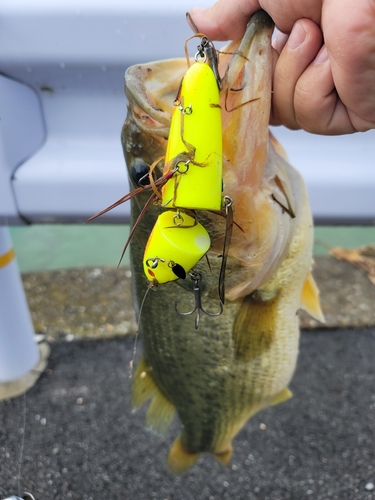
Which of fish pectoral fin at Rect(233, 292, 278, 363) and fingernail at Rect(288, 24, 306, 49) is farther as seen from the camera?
fish pectoral fin at Rect(233, 292, 278, 363)

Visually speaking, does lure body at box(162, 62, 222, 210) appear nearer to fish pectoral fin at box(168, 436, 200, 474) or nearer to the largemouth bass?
the largemouth bass

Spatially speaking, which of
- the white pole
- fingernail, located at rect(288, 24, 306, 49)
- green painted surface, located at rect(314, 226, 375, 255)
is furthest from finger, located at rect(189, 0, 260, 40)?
green painted surface, located at rect(314, 226, 375, 255)

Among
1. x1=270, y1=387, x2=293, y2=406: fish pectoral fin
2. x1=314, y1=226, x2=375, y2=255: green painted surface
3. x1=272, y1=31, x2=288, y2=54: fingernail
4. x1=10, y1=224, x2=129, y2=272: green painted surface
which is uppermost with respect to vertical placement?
x1=272, y1=31, x2=288, y2=54: fingernail

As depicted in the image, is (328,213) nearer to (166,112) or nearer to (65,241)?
(166,112)

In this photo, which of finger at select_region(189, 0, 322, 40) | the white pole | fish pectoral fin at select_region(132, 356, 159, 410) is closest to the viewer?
finger at select_region(189, 0, 322, 40)

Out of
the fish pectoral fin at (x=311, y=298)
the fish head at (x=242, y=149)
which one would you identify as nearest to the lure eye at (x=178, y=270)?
the fish head at (x=242, y=149)

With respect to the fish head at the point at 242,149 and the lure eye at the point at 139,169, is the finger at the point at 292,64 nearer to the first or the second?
the fish head at the point at 242,149

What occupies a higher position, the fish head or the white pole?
the fish head
